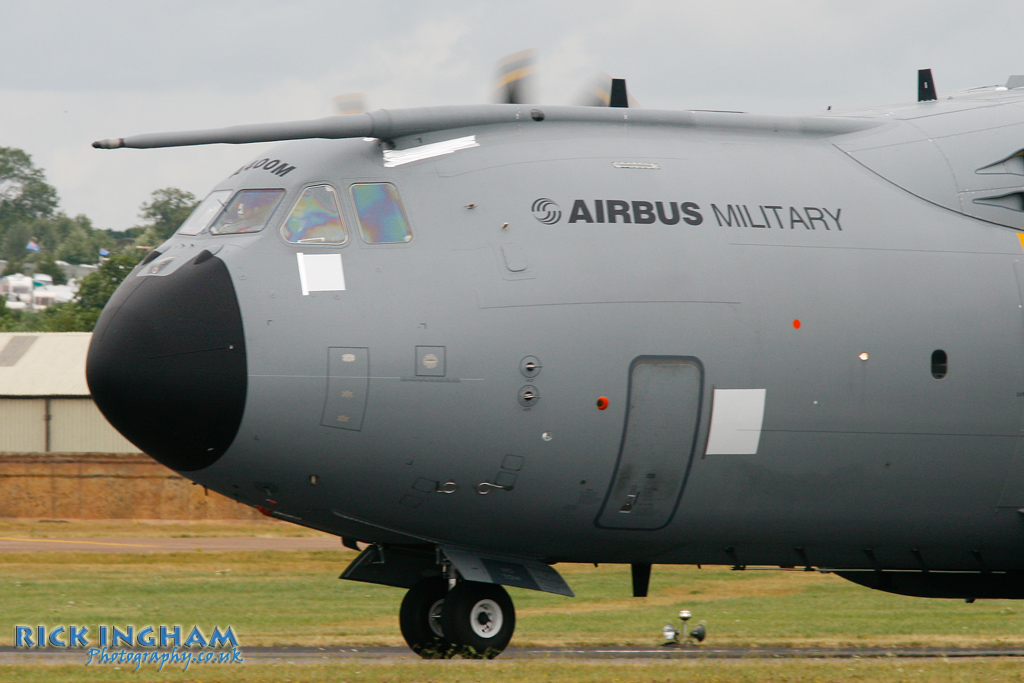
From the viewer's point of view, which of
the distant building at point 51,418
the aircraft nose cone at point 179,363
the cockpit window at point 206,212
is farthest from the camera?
the distant building at point 51,418

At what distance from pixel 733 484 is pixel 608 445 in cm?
139

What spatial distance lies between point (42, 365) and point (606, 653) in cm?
4697

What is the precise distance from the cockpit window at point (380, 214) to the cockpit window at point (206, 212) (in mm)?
1382

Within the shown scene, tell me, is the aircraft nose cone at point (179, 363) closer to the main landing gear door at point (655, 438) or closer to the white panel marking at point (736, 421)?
the main landing gear door at point (655, 438)

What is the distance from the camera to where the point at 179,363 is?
10945 mm

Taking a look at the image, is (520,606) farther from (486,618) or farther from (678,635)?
(486,618)

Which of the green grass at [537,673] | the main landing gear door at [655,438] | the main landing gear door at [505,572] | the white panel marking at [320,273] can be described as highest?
the white panel marking at [320,273]

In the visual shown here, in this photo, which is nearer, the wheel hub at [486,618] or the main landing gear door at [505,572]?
the main landing gear door at [505,572]

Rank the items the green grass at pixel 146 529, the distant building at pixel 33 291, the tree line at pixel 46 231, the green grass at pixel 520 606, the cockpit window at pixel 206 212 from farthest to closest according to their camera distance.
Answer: the distant building at pixel 33 291 → the tree line at pixel 46 231 → the green grass at pixel 146 529 → the green grass at pixel 520 606 → the cockpit window at pixel 206 212

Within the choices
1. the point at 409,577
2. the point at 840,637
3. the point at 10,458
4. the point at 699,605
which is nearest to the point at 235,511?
the point at 10,458

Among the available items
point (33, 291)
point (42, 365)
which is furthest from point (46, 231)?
point (42, 365)

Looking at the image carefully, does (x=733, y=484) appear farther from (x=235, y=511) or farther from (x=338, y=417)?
(x=235, y=511)

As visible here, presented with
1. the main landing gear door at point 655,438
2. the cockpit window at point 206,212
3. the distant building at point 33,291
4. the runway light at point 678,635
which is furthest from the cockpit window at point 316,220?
the distant building at point 33,291

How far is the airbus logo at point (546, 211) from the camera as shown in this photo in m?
12.0
